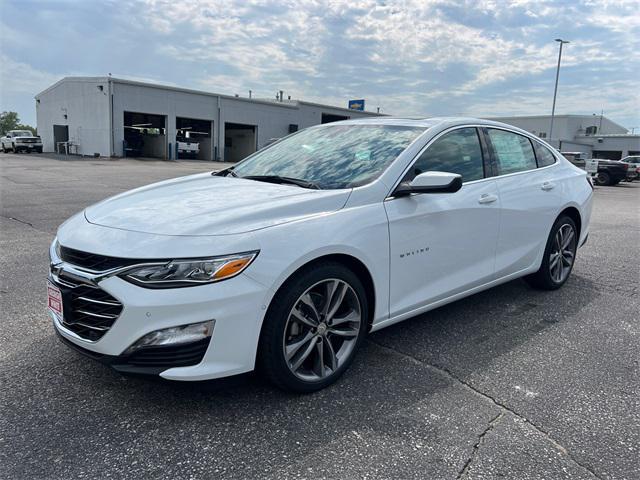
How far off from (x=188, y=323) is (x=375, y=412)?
1.14m

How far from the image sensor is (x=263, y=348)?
2648 millimetres

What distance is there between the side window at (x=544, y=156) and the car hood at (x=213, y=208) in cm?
267

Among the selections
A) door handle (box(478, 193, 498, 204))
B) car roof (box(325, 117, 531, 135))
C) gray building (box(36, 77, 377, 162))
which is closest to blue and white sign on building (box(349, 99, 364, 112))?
gray building (box(36, 77, 377, 162))

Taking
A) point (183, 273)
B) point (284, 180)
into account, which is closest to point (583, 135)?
point (284, 180)

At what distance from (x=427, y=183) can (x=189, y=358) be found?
1756 mm

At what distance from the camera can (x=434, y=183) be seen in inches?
123

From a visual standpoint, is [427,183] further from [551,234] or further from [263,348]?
[551,234]

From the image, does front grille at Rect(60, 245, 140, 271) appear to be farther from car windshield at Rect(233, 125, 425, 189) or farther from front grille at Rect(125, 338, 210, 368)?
car windshield at Rect(233, 125, 425, 189)

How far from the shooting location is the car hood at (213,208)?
264cm

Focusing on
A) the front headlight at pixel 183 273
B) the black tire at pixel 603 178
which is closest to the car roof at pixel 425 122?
the front headlight at pixel 183 273

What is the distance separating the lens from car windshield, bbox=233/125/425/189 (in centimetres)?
338

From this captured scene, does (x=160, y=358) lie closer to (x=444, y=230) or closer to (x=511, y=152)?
(x=444, y=230)

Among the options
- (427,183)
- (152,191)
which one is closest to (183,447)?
(152,191)

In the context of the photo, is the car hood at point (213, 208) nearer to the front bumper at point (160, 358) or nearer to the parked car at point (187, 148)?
the front bumper at point (160, 358)
